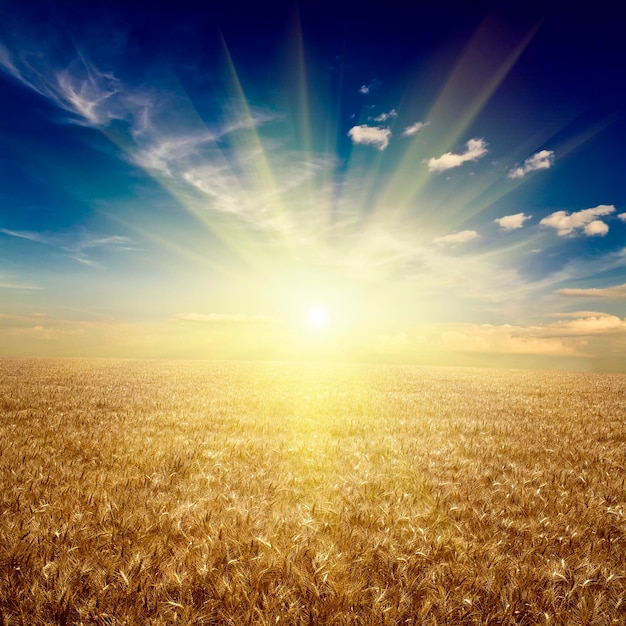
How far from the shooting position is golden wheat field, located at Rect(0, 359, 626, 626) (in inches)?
116

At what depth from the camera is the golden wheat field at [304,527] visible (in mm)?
2941

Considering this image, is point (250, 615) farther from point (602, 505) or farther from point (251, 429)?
point (251, 429)

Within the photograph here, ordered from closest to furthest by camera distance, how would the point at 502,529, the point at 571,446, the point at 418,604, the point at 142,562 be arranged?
the point at 418,604 → the point at 142,562 → the point at 502,529 → the point at 571,446

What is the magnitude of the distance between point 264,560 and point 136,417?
341 inches

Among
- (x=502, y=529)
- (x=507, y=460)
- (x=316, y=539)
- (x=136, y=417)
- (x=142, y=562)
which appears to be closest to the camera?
(x=142, y=562)

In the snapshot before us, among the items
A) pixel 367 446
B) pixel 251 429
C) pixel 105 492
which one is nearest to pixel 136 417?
pixel 251 429

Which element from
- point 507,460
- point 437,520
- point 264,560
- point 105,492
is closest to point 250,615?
point 264,560

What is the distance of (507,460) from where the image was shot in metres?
7.27

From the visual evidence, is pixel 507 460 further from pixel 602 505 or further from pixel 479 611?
pixel 479 611

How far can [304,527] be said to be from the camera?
4090 millimetres

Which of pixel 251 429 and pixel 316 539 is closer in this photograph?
pixel 316 539

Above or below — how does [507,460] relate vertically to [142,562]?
below

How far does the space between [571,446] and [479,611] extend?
24.9 ft

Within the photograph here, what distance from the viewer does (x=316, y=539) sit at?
3881 millimetres
